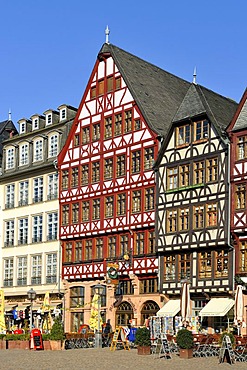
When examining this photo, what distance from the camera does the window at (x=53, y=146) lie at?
175 ft

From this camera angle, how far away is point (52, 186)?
52688 mm

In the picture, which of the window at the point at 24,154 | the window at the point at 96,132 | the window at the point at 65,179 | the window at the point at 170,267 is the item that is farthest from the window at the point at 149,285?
the window at the point at 24,154

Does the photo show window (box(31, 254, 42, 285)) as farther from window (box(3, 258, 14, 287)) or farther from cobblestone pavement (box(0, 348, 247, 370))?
cobblestone pavement (box(0, 348, 247, 370))

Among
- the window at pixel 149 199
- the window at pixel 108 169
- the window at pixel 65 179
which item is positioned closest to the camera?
the window at pixel 149 199

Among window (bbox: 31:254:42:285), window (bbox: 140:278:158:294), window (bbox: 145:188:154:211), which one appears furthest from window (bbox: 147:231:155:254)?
window (bbox: 31:254:42:285)

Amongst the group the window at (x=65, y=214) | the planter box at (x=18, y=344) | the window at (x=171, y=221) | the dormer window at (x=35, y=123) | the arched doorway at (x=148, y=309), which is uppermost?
the dormer window at (x=35, y=123)

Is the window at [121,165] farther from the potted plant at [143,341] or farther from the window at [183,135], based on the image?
the potted plant at [143,341]

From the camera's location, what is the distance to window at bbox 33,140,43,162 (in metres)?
54.6

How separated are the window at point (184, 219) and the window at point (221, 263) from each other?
2.66m

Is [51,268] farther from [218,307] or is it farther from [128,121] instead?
[218,307]

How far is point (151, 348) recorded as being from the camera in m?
31.2

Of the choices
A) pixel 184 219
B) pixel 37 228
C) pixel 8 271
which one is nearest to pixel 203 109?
pixel 184 219

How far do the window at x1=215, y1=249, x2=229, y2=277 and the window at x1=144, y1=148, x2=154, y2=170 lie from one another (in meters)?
7.51

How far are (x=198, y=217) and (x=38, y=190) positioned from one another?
15.7 meters
